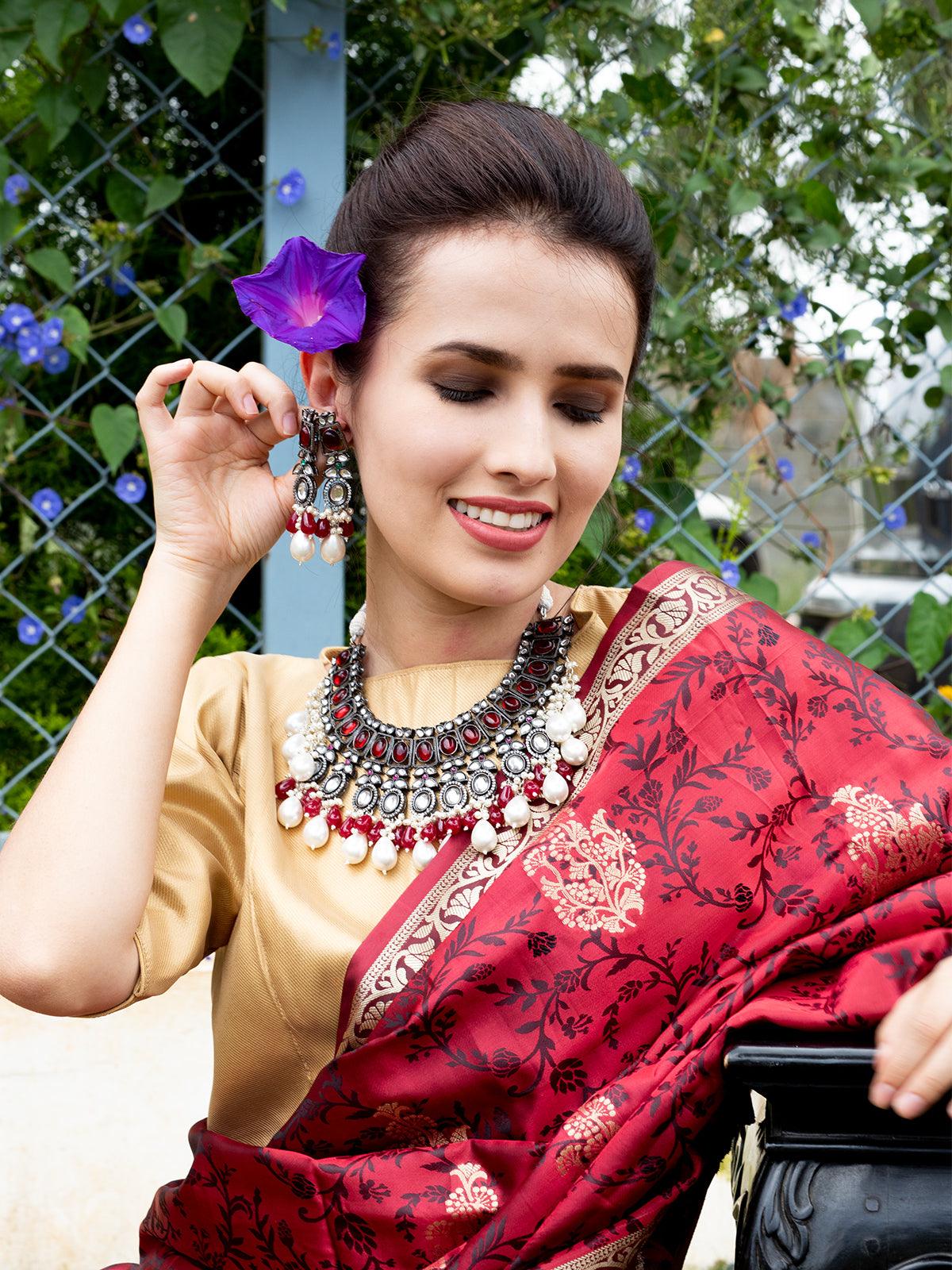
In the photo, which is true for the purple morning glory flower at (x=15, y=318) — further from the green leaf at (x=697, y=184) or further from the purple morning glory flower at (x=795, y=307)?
the purple morning glory flower at (x=795, y=307)

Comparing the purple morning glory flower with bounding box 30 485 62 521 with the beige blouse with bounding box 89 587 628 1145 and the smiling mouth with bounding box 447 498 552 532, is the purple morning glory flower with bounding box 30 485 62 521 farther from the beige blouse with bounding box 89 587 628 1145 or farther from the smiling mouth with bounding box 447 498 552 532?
the smiling mouth with bounding box 447 498 552 532

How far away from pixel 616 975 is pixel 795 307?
1.99m

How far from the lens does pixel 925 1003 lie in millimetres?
1021

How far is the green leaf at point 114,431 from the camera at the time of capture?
262 centimetres

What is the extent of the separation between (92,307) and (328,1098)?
209 cm

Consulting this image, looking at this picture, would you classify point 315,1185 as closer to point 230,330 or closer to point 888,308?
point 230,330

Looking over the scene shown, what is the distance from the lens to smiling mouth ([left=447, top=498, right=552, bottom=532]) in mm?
1329

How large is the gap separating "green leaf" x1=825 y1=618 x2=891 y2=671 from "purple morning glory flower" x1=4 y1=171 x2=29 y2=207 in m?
1.91

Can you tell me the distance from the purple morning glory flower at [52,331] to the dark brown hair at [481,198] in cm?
131

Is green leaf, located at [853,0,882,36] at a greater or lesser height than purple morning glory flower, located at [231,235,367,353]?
greater

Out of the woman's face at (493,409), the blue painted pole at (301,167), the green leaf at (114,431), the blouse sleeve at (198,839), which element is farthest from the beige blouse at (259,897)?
the green leaf at (114,431)

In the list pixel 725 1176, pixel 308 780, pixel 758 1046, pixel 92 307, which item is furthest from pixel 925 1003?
pixel 92 307

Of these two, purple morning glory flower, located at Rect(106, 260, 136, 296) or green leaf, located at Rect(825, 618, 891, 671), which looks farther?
green leaf, located at Rect(825, 618, 891, 671)

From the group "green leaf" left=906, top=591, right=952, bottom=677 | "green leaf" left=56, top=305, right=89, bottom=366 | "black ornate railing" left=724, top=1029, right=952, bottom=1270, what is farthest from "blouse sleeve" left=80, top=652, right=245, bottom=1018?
"green leaf" left=906, top=591, right=952, bottom=677
